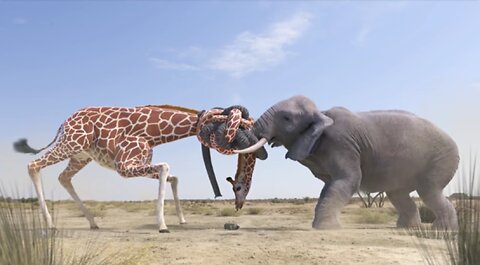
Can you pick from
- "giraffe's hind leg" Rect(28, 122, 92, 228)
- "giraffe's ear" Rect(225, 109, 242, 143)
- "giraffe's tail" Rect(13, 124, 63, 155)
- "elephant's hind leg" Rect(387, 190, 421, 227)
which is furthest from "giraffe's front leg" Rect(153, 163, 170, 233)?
"elephant's hind leg" Rect(387, 190, 421, 227)

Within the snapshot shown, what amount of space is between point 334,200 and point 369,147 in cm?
124

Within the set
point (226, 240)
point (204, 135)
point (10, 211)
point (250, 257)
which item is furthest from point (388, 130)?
point (10, 211)

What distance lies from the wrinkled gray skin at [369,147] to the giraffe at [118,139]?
3.30 ft

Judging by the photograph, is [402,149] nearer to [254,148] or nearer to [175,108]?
[254,148]

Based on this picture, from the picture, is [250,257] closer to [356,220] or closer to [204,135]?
[204,135]

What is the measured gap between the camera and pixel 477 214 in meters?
4.29

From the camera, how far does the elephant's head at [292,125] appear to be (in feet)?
30.7

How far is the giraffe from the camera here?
948 cm

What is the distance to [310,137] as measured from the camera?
364 inches

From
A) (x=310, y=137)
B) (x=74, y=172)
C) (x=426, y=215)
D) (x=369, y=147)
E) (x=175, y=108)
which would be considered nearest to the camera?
(x=310, y=137)

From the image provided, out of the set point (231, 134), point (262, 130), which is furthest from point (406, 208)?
point (231, 134)

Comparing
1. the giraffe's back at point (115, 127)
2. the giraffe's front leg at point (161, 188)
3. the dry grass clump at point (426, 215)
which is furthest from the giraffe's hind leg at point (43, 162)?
the dry grass clump at point (426, 215)

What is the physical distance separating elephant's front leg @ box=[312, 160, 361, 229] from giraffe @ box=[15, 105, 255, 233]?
1.84 m

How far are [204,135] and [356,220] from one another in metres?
6.48
